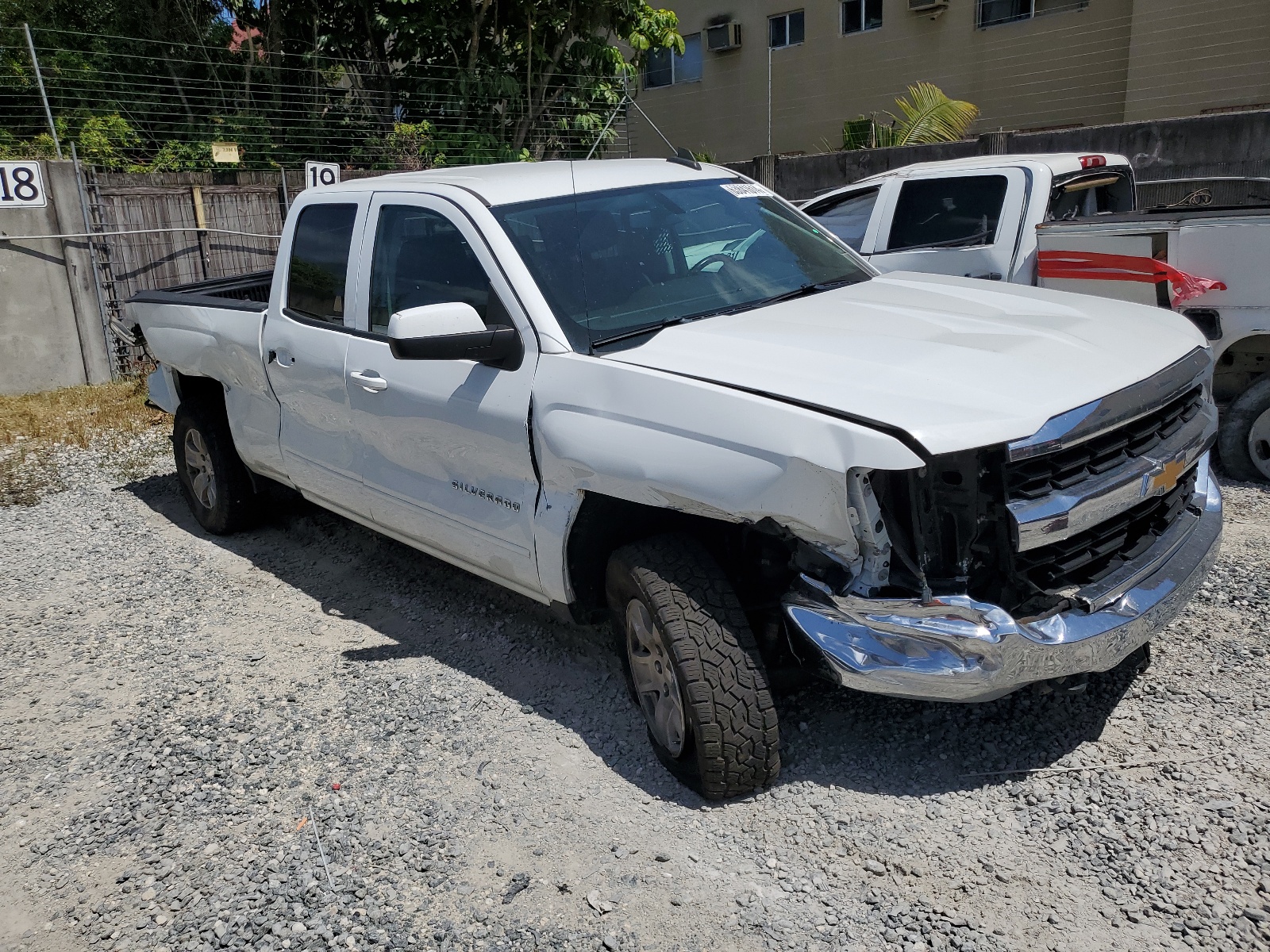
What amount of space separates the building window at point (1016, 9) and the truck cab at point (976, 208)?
9230mm

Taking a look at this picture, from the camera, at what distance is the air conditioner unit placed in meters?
19.9

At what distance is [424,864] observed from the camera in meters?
3.27

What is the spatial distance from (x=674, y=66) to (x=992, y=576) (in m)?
20.1

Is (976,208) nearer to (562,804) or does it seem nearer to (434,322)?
(434,322)

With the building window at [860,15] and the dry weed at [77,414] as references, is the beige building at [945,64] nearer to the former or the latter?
the building window at [860,15]

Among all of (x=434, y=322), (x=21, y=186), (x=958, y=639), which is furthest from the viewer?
(x=21, y=186)

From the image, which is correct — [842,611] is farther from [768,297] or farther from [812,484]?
[768,297]

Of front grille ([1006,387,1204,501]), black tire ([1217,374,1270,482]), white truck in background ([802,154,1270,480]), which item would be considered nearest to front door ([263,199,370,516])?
front grille ([1006,387,1204,501])

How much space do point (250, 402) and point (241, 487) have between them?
0.87m

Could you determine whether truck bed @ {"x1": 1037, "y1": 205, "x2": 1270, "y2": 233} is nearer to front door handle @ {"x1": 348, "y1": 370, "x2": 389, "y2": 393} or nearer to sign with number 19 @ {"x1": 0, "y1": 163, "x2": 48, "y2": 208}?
front door handle @ {"x1": 348, "y1": 370, "x2": 389, "y2": 393}

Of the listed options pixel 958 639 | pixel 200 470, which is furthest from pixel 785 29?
pixel 958 639

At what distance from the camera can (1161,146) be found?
10109 mm

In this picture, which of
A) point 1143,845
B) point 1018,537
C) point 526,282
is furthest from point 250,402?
point 1143,845

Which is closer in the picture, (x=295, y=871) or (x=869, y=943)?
(x=869, y=943)
